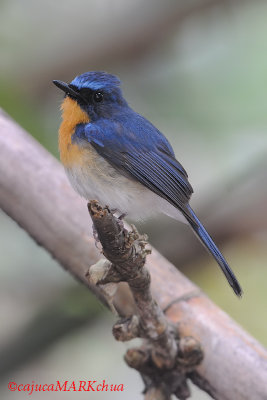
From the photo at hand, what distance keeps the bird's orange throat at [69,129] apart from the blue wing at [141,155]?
0.18 ft

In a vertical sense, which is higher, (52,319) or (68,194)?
(68,194)

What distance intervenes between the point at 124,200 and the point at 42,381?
1423 mm

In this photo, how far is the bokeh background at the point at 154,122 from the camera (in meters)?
3.50

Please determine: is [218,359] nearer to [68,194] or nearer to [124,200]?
[124,200]

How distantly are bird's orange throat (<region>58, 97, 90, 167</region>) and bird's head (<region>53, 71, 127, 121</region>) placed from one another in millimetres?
23

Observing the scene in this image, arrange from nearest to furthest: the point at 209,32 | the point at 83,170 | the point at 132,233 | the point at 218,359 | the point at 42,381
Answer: the point at 132,233, the point at 218,359, the point at 83,170, the point at 42,381, the point at 209,32

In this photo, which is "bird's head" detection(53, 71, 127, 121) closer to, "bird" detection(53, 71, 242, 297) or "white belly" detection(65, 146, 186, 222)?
"bird" detection(53, 71, 242, 297)

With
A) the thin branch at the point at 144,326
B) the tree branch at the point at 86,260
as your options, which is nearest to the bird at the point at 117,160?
the tree branch at the point at 86,260

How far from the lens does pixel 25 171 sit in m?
3.15

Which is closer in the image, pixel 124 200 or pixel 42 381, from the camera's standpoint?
pixel 124 200

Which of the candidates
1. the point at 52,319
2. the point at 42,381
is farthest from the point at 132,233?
the point at 42,381

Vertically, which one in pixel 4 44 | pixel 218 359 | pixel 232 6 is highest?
pixel 4 44

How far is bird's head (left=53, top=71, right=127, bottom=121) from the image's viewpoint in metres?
3.20

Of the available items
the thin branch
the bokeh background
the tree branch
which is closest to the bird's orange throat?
the tree branch
